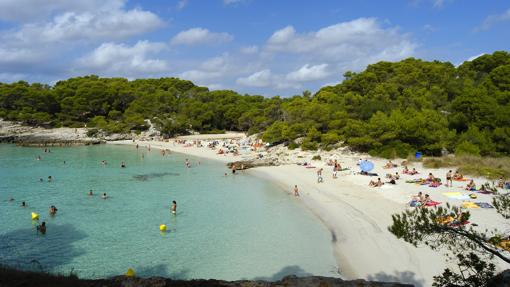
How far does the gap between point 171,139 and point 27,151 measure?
20.0 metres

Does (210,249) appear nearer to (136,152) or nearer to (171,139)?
(136,152)

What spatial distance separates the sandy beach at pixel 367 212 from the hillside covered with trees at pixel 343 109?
4.35 metres

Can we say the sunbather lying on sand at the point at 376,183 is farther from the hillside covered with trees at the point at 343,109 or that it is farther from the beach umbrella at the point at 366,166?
the hillside covered with trees at the point at 343,109

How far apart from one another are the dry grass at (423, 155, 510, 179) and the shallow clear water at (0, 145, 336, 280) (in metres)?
12.0

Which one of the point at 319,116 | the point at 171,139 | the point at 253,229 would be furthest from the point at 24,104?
the point at 253,229

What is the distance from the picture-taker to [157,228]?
17688 millimetres

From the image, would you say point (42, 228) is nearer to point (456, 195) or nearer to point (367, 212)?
point (367, 212)

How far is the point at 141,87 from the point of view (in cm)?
7625

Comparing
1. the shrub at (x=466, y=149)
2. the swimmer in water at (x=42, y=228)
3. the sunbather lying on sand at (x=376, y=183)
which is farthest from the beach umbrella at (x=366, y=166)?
the swimmer in water at (x=42, y=228)

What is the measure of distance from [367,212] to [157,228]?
10.2 metres

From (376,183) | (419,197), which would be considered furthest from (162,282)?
(376,183)

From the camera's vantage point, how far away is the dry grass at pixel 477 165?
23.3m

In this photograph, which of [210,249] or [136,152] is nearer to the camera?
[210,249]

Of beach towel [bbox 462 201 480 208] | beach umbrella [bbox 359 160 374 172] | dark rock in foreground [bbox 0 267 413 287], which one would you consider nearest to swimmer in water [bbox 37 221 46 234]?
dark rock in foreground [bbox 0 267 413 287]
